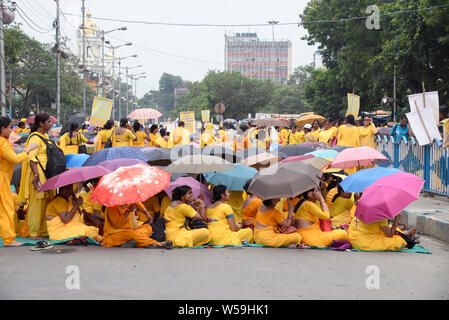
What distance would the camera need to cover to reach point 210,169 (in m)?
8.20

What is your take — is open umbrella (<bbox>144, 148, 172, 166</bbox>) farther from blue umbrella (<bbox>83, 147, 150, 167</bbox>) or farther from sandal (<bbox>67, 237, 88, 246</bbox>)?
sandal (<bbox>67, 237, 88, 246</bbox>)

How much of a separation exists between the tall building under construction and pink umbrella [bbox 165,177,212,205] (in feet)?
483

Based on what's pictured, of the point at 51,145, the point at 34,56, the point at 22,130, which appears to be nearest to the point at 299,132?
the point at 22,130

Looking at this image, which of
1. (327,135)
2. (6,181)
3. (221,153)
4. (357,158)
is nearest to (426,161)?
(327,135)

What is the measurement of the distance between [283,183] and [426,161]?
6.40 m

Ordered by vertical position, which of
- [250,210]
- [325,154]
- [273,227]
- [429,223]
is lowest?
[429,223]

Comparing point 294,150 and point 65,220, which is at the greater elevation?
point 294,150

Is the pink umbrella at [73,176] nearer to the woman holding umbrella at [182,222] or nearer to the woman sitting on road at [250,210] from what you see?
the woman holding umbrella at [182,222]

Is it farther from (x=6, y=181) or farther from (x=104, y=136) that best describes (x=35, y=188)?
(x=104, y=136)

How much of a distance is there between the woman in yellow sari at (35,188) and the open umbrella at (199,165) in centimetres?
176

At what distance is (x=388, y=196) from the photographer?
7.24 meters

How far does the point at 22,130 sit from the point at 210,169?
14.5m

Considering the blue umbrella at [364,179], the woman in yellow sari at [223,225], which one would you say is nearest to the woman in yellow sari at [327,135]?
the blue umbrella at [364,179]

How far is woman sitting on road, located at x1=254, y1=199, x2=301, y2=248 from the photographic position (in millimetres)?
7789
